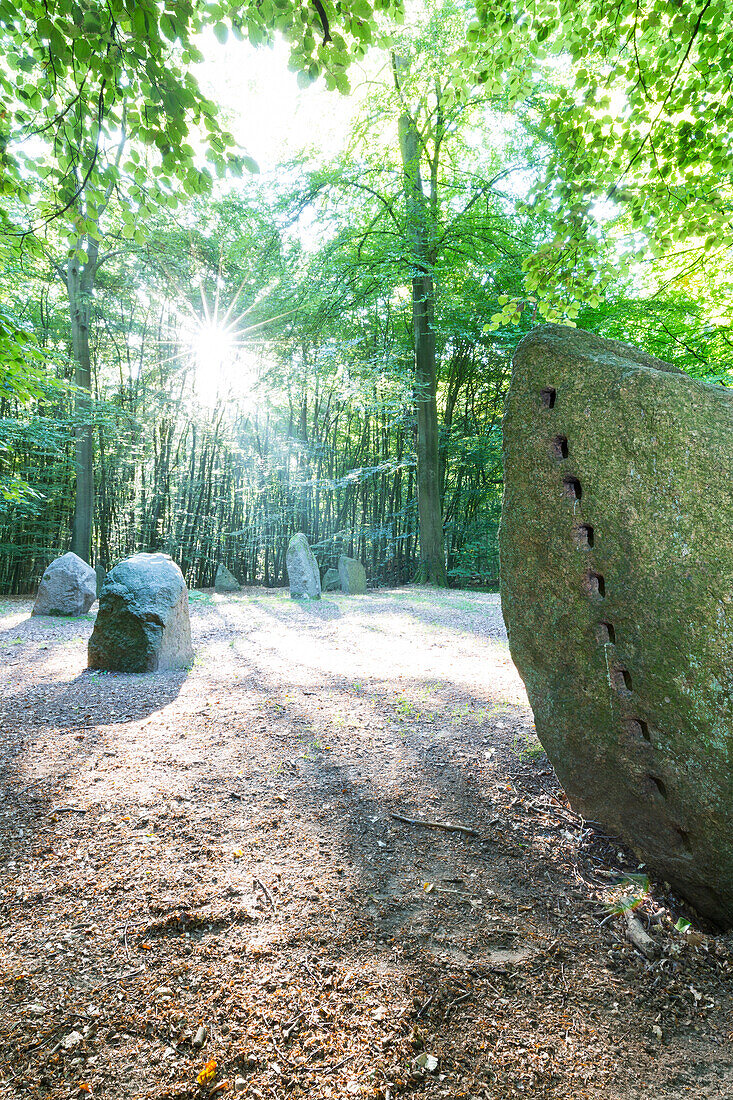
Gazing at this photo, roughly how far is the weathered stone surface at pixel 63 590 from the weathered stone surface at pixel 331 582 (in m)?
5.87

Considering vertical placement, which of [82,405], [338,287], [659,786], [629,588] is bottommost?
[659,786]

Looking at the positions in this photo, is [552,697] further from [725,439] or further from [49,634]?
[49,634]

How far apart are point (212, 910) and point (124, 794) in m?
0.98

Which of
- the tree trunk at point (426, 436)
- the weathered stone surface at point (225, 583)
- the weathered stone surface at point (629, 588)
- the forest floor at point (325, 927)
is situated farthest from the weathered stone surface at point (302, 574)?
the weathered stone surface at point (629, 588)

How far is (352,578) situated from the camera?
37.8 ft

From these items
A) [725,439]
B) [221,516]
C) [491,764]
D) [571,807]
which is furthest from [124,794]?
[221,516]

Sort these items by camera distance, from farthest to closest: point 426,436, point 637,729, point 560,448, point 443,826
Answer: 1. point 426,436
2. point 443,826
3. point 560,448
4. point 637,729

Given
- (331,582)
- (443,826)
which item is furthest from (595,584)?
(331,582)

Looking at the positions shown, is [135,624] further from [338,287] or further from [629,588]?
[338,287]

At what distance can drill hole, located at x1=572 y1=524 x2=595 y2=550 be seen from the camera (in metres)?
2.08

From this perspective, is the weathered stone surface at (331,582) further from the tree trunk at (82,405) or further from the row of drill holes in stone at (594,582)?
the row of drill holes in stone at (594,582)

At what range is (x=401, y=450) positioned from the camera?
1541cm

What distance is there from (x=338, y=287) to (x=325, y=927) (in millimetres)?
11493

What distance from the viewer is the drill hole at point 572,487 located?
84.0 inches
